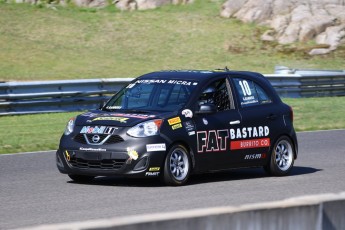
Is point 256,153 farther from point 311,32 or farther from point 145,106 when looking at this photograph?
point 311,32

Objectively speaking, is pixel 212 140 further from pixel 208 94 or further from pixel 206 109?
pixel 208 94

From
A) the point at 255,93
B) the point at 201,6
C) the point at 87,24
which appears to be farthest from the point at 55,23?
the point at 255,93

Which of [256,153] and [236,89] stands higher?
[236,89]

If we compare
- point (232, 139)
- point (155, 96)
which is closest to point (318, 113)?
point (232, 139)

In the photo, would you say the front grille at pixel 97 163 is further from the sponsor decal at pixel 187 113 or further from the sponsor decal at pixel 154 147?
the sponsor decal at pixel 187 113

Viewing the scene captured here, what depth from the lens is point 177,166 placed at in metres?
11.5

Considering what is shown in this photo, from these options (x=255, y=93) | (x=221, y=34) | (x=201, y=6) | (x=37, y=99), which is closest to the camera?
(x=255, y=93)

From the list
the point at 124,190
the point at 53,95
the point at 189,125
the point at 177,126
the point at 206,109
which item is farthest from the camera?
the point at 53,95

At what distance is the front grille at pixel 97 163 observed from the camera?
11.3 metres

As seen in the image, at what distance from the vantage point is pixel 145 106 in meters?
12.0

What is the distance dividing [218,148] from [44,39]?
2566 cm

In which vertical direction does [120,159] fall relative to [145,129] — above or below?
below

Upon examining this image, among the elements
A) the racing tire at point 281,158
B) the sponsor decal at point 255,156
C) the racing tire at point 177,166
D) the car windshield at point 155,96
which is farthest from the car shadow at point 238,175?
the car windshield at point 155,96

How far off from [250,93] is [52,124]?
306 inches
